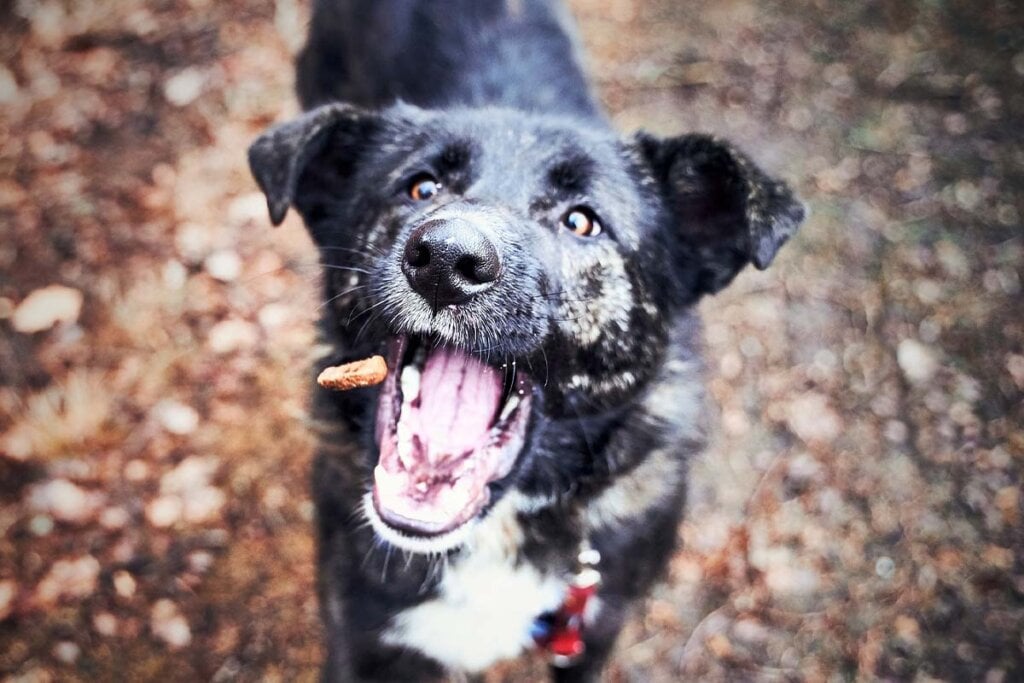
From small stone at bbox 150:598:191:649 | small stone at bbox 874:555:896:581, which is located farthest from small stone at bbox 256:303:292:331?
small stone at bbox 874:555:896:581

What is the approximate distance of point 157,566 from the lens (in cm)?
296

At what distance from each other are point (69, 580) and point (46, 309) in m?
1.23

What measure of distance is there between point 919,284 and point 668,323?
7.39ft

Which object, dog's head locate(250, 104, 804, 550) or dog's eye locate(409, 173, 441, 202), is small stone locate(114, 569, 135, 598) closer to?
dog's head locate(250, 104, 804, 550)

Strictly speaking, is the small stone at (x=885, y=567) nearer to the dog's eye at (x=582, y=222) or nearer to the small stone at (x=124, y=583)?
the dog's eye at (x=582, y=222)

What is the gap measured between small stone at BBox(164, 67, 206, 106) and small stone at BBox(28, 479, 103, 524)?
7.24ft

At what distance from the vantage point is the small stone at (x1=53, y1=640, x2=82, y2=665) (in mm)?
2707

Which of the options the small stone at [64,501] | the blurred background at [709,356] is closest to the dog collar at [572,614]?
the blurred background at [709,356]

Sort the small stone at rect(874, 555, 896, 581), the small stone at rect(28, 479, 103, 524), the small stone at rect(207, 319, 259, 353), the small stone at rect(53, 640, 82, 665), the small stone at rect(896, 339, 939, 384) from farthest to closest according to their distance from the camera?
the small stone at rect(896, 339, 939, 384) → the small stone at rect(207, 319, 259, 353) → the small stone at rect(874, 555, 896, 581) → the small stone at rect(28, 479, 103, 524) → the small stone at rect(53, 640, 82, 665)

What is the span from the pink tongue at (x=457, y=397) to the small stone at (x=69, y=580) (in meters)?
1.66

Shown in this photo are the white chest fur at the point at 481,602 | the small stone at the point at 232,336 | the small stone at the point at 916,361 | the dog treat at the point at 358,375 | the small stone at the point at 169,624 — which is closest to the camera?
the dog treat at the point at 358,375

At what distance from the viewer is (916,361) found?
12.1 feet

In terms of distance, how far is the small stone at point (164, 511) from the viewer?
3.04m

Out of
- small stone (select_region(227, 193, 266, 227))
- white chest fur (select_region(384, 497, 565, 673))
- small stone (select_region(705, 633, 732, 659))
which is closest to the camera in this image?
white chest fur (select_region(384, 497, 565, 673))
